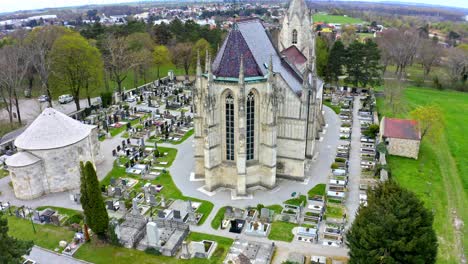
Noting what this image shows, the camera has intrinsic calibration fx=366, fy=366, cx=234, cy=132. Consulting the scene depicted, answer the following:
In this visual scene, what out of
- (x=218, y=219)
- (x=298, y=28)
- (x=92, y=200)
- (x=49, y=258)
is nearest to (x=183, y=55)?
(x=298, y=28)

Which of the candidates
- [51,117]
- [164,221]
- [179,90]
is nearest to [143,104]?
[179,90]

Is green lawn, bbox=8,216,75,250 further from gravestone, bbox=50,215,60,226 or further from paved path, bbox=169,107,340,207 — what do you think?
paved path, bbox=169,107,340,207

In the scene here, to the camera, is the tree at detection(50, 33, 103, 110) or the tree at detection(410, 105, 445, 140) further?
the tree at detection(50, 33, 103, 110)

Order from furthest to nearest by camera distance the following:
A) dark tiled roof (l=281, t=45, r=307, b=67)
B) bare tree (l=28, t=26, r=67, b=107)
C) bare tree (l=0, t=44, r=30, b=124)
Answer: bare tree (l=28, t=26, r=67, b=107) < bare tree (l=0, t=44, r=30, b=124) < dark tiled roof (l=281, t=45, r=307, b=67)

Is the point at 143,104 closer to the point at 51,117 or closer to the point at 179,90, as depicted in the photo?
the point at 179,90

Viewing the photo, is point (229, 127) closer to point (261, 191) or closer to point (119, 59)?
point (261, 191)

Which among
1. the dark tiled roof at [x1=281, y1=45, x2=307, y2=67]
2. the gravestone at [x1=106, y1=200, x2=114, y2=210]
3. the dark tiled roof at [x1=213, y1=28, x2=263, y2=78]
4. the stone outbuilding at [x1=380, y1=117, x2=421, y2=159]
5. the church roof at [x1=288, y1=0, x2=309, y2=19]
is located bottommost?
the gravestone at [x1=106, y1=200, x2=114, y2=210]

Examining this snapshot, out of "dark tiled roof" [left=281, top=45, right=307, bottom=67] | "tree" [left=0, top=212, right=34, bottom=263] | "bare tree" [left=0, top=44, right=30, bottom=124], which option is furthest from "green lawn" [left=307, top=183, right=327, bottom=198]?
"bare tree" [left=0, top=44, right=30, bottom=124]
